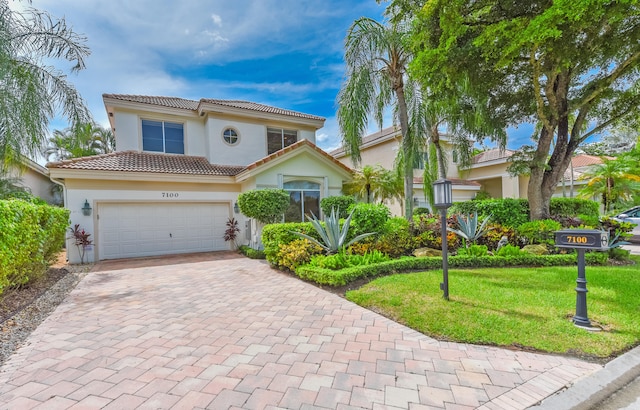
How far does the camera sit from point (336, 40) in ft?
34.8

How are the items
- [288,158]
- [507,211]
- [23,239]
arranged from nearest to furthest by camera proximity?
1. [23,239]
2. [507,211]
3. [288,158]

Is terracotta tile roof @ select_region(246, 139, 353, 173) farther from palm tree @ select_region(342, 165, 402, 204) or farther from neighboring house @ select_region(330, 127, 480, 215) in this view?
neighboring house @ select_region(330, 127, 480, 215)

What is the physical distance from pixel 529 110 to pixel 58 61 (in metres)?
A: 17.3

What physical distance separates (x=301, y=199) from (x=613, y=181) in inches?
813

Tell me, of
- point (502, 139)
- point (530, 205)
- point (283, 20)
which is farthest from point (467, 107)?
point (283, 20)

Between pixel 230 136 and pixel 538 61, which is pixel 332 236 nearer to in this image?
pixel 538 61

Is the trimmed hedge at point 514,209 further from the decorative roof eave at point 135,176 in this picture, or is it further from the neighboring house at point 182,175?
the decorative roof eave at point 135,176

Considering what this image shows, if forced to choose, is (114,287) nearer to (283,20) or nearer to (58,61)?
(58,61)

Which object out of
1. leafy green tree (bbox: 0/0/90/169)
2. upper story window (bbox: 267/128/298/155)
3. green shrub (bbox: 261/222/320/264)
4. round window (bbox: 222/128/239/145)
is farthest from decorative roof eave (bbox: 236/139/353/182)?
leafy green tree (bbox: 0/0/90/169)

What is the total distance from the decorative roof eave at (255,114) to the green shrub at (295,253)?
946 centimetres

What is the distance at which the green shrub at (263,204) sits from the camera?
35.2ft

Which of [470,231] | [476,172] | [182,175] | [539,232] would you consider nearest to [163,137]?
[182,175]

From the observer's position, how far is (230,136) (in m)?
15.1

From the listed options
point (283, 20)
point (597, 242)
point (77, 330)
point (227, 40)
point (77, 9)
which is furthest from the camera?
point (227, 40)
